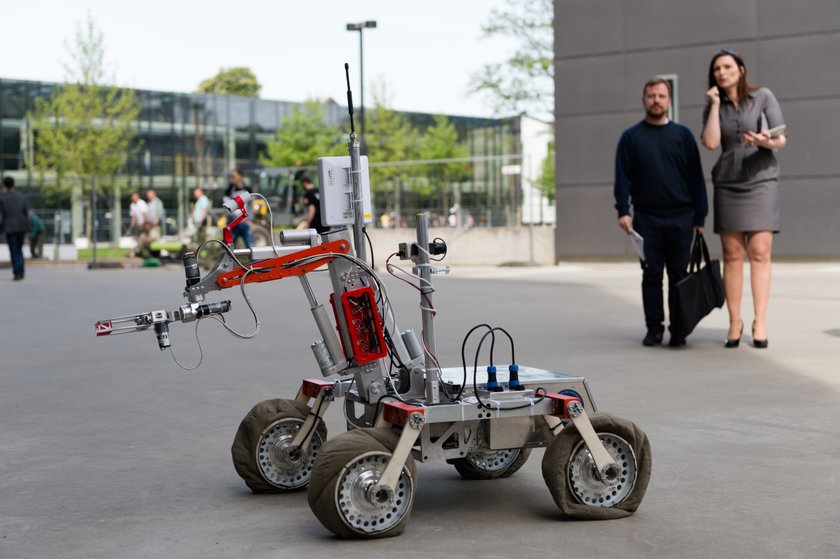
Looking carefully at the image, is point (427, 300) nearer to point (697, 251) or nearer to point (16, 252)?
point (697, 251)

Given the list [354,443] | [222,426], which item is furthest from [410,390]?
[222,426]

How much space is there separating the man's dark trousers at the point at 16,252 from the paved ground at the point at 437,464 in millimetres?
11283

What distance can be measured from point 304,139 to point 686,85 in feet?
147

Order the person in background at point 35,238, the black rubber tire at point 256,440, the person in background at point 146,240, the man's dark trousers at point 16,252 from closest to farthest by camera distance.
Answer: the black rubber tire at point 256,440, the man's dark trousers at point 16,252, the person in background at point 146,240, the person in background at point 35,238

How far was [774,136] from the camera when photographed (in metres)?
8.88

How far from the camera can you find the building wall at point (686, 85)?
24203 millimetres

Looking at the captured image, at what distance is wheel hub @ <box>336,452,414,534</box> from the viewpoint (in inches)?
151

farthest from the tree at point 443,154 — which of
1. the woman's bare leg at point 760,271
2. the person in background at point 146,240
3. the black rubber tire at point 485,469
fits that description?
the black rubber tire at point 485,469

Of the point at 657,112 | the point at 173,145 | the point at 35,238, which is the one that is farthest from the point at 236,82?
the point at 657,112

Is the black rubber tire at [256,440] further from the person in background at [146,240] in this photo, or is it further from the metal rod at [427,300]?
the person in background at [146,240]

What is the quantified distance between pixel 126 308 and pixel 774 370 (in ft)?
29.6

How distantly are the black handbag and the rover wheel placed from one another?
5.50 metres

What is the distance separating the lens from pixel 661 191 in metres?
9.17

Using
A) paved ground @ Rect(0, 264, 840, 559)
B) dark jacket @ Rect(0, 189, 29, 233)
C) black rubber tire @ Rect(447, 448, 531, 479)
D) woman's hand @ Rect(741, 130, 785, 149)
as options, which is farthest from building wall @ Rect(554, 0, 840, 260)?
black rubber tire @ Rect(447, 448, 531, 479)
